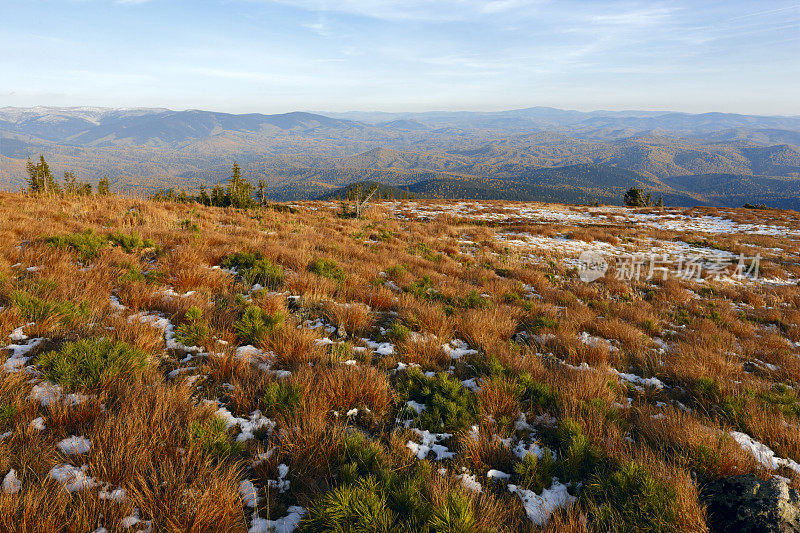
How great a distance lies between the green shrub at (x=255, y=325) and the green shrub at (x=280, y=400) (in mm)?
1374

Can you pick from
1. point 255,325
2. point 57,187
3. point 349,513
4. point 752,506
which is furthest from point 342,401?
point 57,187

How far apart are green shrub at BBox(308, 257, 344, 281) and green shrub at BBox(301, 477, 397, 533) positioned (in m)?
5.89

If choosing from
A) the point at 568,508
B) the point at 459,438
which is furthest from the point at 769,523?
the point at 459,438

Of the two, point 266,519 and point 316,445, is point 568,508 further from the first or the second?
point 266,519

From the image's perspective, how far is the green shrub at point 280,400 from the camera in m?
3.36

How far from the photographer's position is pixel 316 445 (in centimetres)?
299

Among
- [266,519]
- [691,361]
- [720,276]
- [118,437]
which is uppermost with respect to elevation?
[118,437]

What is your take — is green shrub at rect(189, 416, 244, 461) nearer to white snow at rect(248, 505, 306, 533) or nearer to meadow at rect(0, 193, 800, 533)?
meadow at rect(0, 193, 800, 533)

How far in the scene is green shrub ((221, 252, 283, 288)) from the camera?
7.28m

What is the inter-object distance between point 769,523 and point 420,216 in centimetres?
3092

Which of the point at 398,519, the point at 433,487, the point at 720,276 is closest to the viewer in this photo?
the point at 398,519

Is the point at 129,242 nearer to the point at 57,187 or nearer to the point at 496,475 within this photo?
the point at 496,475

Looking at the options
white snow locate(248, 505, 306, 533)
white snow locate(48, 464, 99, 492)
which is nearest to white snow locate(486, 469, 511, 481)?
white snow locate(248, 505, 306, 533)

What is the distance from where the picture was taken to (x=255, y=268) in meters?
7.57
